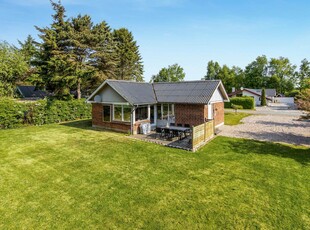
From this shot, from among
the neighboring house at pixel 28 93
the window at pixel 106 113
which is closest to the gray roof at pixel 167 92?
the window at pixel 106 113

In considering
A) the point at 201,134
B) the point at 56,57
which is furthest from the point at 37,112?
the point at 201,134

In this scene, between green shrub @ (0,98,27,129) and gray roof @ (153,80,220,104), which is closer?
gray roof @ (153,80,220,104)

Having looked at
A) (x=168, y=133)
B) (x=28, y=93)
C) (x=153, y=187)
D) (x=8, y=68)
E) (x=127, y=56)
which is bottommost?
(x=153, y=187)

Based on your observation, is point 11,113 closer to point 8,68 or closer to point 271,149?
point 8,68

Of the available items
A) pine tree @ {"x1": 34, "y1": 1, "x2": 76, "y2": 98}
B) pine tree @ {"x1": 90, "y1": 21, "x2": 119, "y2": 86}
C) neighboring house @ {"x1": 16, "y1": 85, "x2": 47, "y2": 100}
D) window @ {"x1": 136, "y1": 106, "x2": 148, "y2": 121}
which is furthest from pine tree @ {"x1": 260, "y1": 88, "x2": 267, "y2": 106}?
neighboring house @ {"x1": 16, "y1": 85, "x2": 47, "y2": 100}

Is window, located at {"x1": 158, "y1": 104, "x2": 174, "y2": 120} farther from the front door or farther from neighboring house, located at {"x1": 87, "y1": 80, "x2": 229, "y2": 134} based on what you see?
A: the front door

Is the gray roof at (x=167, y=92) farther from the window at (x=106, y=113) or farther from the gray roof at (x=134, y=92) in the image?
the window at (x=106, y=113)

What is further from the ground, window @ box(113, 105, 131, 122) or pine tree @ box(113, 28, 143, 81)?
pine tree @ box(113, 28, 143, 81)
